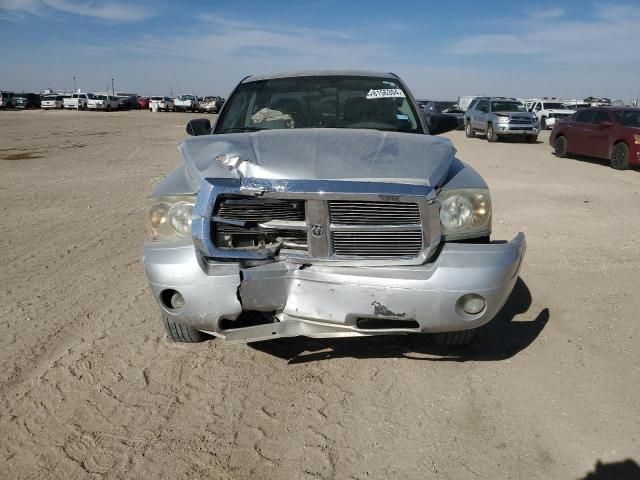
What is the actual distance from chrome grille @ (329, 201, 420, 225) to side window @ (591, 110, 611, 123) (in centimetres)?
1469

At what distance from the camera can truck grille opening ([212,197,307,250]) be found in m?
2.87

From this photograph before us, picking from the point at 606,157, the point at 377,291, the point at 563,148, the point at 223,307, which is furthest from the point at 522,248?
the point at 563,148

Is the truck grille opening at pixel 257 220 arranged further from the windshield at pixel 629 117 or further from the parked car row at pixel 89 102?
the parked car row at pixel 89 102

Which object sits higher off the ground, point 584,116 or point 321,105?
point 321,105

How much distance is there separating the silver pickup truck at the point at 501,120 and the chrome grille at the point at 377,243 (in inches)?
847

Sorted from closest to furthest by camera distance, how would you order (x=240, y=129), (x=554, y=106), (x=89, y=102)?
1. (x=240, y=129)
2. (x=554, y=106)
3. (x=89, y=102)

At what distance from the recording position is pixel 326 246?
9.36ft

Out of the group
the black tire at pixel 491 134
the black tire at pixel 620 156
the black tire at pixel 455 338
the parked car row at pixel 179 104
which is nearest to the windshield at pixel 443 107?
the black tire at pixel 491 134

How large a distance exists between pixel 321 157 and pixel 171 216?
0.95 meters

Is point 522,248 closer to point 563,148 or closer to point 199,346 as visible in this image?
point 199,346

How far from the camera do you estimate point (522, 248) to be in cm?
314

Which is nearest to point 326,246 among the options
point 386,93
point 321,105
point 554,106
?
point 321,105

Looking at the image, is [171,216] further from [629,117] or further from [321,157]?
[629,117]

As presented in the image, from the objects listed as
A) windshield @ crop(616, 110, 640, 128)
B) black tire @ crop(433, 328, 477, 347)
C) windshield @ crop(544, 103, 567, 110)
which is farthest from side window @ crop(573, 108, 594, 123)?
windshield @ crop(544, 103, 567, 110)
